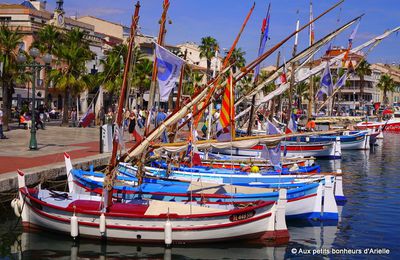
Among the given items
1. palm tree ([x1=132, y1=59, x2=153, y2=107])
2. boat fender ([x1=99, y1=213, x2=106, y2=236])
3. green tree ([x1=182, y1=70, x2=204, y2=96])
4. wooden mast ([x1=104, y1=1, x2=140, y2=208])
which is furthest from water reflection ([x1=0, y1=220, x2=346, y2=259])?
green tree ([x1=182, y1=70, x2=204, y2=96])

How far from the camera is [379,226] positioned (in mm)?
20266

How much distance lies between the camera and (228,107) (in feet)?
61.4

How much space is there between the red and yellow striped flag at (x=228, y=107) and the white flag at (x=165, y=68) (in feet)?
6.49

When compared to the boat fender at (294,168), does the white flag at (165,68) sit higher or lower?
higher

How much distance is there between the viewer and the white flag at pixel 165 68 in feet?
→ 58.0

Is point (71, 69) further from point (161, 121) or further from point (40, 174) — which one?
point (40, 174)

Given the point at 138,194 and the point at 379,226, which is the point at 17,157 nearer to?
the point at 138,194

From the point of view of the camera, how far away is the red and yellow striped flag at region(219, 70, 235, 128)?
18.5m

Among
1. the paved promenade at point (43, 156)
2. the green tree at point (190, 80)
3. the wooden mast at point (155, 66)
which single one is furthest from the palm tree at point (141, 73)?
the wooden mast at point (155, 66)

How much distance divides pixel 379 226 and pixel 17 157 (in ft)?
56.4

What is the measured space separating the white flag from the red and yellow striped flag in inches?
77.9

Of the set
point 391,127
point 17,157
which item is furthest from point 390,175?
point 391,127

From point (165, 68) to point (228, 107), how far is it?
262 centimetres

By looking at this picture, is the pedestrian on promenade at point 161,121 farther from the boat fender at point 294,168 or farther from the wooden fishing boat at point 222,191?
the boat fender at point 294,168
